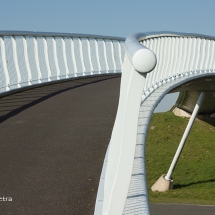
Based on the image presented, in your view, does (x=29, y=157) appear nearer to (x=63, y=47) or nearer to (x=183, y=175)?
(x=63, y=47)

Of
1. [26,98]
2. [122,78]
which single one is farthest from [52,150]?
[26,98]

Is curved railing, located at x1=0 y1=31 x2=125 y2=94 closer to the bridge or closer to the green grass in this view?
the bridge

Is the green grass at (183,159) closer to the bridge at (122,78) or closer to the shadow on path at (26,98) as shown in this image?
the bridge at (122,78)

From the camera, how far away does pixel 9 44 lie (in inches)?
555

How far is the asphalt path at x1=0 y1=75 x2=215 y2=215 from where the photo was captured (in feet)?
19.7

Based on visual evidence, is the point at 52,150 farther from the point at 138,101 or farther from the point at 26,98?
the point at 26,98

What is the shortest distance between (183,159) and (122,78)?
34.8 m

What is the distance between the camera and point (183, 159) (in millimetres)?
40031

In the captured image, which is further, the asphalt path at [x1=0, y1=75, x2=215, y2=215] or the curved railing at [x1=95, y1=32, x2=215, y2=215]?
the asphalt path at [x1=0, y1=75, x2=215, y2=215]

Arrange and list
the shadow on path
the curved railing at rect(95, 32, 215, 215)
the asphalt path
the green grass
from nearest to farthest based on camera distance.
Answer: the curved railing at rect(95, 32, 215, 215) → the asphalt path → the shadow on path → the green grass

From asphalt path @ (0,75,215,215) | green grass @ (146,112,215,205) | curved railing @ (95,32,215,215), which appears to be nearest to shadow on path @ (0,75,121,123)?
asphalt path @ (0,75,215,215)

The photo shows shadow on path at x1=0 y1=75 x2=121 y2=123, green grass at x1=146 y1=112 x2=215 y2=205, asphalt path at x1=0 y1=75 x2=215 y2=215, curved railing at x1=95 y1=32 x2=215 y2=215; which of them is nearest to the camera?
curved railing at x1=95 y1=32 x2=215 y2=215

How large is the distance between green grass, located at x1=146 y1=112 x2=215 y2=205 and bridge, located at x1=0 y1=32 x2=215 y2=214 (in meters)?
7.32

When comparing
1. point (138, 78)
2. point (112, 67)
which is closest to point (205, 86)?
point (112, 67)
